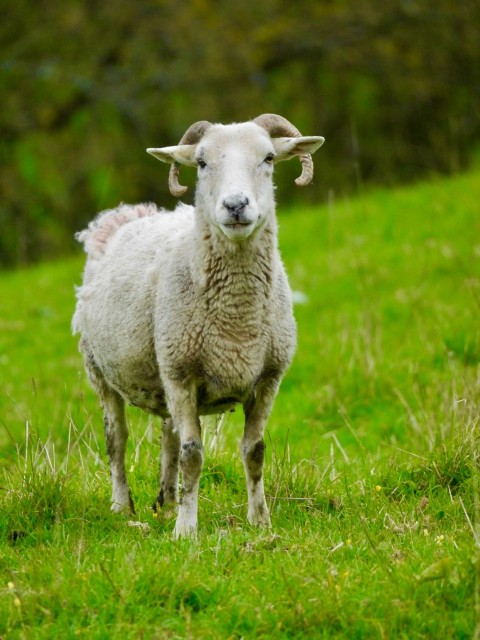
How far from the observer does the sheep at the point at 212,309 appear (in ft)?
16.4

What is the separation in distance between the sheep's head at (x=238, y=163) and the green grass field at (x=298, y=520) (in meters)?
1.36

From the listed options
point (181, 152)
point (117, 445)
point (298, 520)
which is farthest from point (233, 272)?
point (117, 445)

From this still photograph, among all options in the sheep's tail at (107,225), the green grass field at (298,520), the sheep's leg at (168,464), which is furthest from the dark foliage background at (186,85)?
the sheep's leg at (168,464)

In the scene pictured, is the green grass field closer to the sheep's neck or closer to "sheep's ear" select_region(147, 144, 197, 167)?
the sheep's neck

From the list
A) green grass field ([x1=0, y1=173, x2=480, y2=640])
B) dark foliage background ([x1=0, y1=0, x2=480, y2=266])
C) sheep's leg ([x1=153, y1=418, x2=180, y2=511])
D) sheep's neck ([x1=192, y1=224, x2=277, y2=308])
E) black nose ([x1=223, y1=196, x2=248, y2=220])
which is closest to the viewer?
green grass field ([x1=0, y1=173, x2=480, y2=640])

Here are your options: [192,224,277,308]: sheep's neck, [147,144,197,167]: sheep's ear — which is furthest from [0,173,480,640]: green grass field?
[147,144,197,167]: sheep's ear

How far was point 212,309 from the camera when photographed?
16.6 feet

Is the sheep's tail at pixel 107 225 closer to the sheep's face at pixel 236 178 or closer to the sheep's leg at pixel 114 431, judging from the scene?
Answer: the sheep's leg at pixel 114 431

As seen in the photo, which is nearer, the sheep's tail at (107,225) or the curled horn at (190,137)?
the curled horn at (190,137)

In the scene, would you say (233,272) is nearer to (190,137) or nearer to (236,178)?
(236,178)

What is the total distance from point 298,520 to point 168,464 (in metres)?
0.95

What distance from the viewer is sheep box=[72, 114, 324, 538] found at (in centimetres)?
498

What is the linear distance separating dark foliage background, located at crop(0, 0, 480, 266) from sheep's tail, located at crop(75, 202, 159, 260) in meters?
12.9

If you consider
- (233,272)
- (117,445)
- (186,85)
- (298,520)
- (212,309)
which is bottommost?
(298,520)
